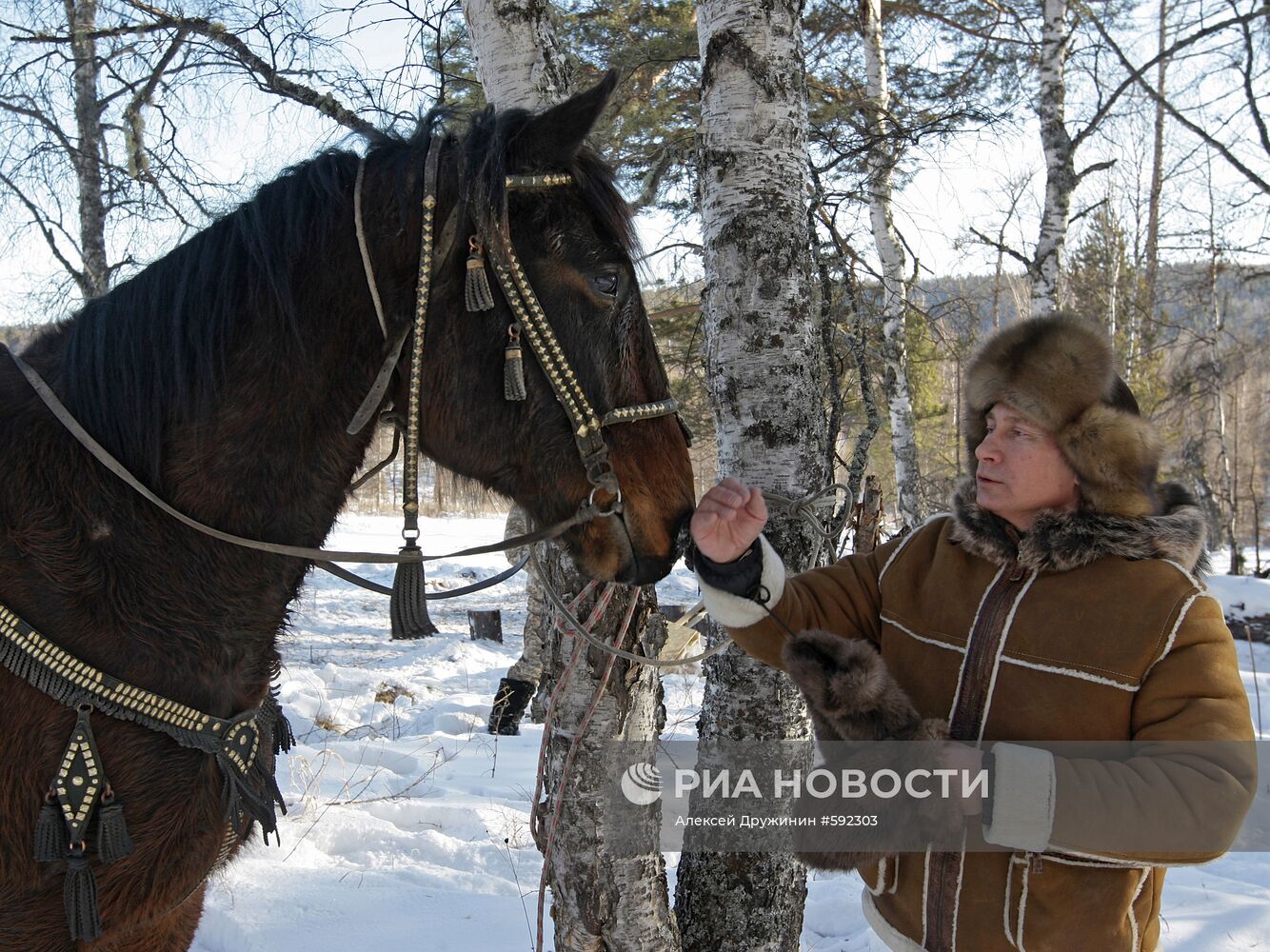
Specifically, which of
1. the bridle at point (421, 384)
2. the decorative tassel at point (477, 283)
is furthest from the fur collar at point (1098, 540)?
the decorative tassel at point (477, 283)

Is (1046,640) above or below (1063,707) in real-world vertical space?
above

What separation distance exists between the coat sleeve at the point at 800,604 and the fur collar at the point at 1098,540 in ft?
1.16

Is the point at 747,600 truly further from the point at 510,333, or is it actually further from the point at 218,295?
the point at 218,295

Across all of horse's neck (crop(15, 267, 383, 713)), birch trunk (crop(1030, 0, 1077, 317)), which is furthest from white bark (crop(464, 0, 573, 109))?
birch trunk (crop(1030, 0, 1077, 317))

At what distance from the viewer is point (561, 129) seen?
5.29 feet

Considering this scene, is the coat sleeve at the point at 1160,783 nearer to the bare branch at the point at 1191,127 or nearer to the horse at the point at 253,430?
the horse at the point at 253,430

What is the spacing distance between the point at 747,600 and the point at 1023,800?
2.30 ft

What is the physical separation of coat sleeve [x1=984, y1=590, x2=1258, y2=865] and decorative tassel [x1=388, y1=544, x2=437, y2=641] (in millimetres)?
1158

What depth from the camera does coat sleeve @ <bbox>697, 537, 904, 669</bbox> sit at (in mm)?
1930

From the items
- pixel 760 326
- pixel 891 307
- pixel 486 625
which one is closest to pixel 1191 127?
pixel 891 307

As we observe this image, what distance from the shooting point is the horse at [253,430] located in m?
1.49

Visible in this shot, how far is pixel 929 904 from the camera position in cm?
169

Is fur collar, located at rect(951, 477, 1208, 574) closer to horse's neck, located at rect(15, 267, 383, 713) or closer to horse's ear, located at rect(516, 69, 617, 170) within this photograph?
horse's ear, located at rect(516, 69, 617, 170)

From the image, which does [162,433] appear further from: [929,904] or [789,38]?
[789,38]
